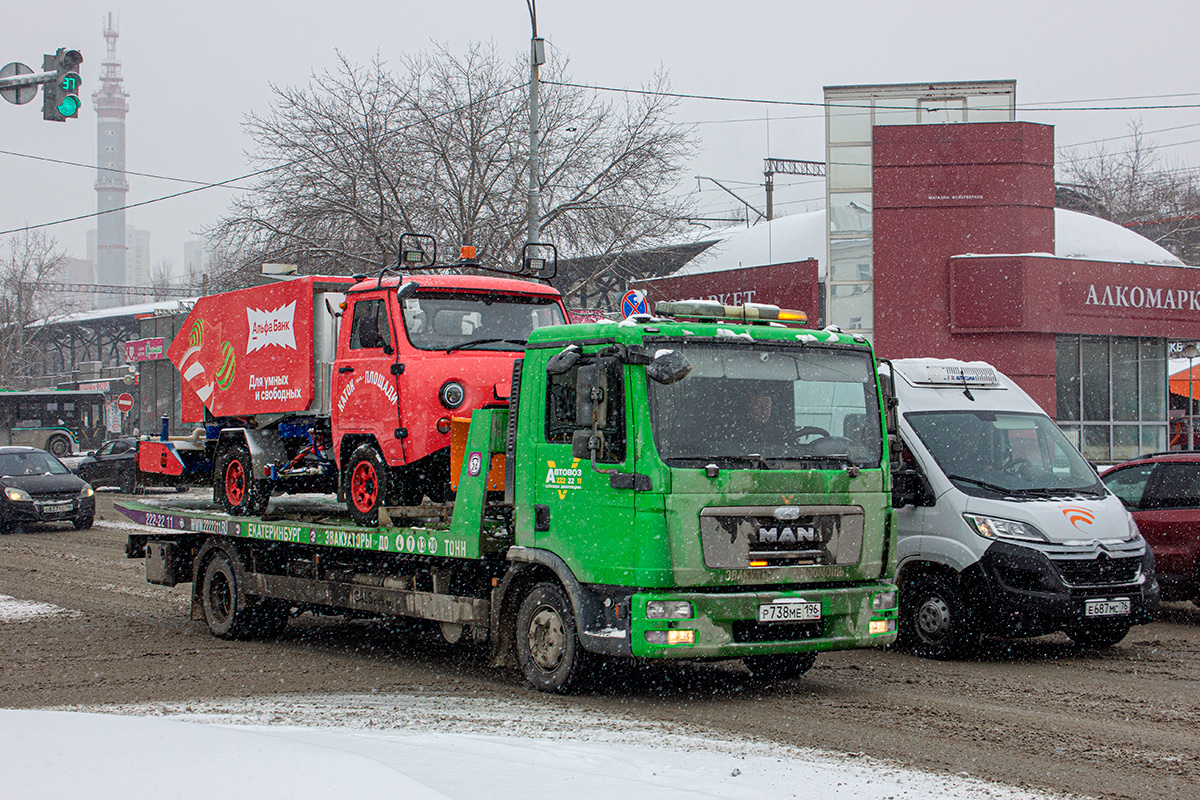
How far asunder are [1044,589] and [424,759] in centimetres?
547

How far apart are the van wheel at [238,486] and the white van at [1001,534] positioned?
5827mm

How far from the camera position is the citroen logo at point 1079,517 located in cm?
957

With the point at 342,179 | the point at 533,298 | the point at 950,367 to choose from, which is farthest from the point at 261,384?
the point at 342,179

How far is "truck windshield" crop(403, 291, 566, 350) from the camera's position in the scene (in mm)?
9555

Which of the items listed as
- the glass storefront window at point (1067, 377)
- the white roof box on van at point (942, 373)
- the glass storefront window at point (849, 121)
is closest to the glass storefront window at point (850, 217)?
the glass storefront window at point (849, 121)

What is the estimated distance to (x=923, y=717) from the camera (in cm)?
743

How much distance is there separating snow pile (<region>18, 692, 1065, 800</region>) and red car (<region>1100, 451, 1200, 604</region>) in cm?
678

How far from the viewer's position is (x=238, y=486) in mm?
11773

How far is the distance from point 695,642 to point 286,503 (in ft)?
16.9

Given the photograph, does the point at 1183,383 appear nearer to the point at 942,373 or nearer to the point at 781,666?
the point at 942,373

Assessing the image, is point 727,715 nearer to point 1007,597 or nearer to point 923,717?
point 923,717

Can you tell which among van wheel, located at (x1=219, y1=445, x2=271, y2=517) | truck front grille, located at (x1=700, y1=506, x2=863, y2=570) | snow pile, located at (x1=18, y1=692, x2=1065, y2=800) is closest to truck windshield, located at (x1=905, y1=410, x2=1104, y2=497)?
truck front grille, located at (x1=700, y1=506, x2=863, y2=570)

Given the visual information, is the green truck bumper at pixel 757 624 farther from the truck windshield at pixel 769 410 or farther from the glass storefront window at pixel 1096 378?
the glass storefront window at pixel 1096 378

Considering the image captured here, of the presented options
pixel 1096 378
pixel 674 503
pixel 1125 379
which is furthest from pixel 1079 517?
pixel 1125 379
